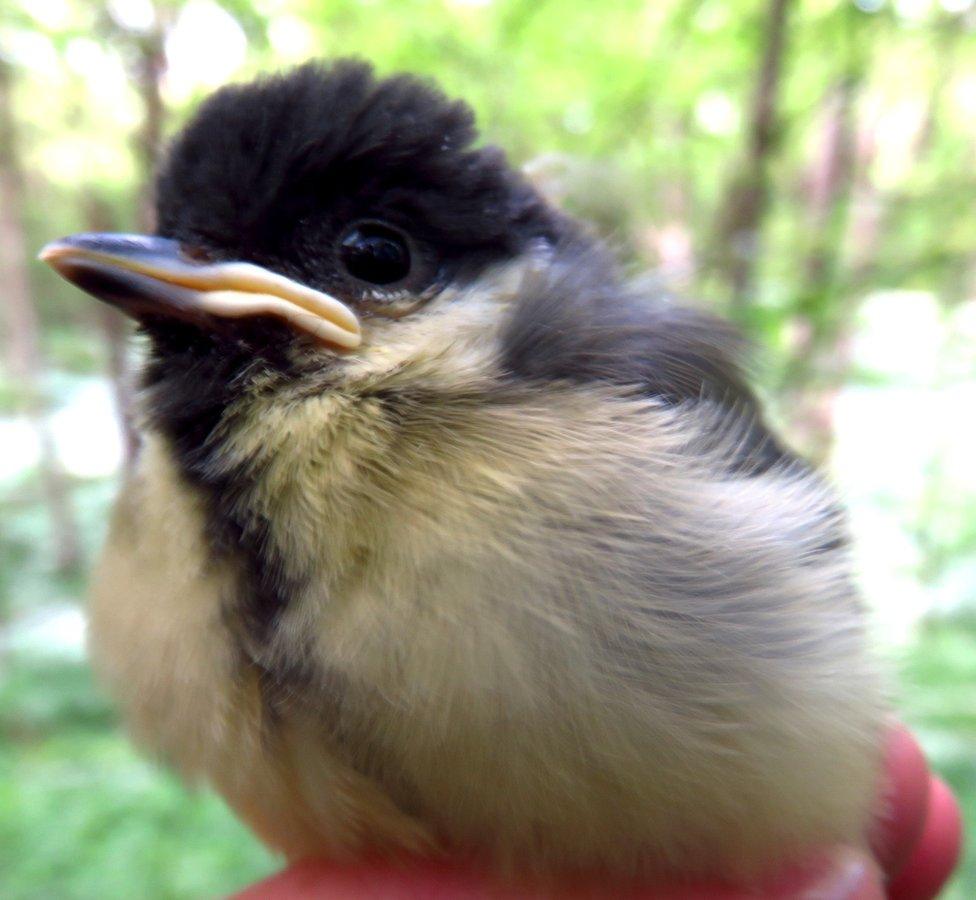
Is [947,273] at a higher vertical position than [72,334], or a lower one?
lower

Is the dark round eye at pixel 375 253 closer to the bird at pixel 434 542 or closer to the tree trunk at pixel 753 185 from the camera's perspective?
the bird at pixel 434 542

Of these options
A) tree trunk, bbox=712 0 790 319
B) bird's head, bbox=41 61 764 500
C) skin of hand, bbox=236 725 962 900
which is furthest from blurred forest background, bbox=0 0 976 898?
skin of hand, bbox=236 725 962 900

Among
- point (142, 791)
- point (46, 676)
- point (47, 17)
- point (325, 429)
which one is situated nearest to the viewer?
point (325, 429)

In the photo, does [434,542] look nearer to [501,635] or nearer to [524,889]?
[501,635]

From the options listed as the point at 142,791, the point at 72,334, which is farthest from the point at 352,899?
the point at 72,334

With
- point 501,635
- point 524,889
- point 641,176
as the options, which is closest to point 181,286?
point 501,635

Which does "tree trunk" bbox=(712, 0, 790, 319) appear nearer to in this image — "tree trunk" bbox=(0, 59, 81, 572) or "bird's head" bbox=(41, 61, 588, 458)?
"bird's head" bbox=(41, 61, 588, 458)

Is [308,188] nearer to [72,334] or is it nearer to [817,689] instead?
[817,689]
